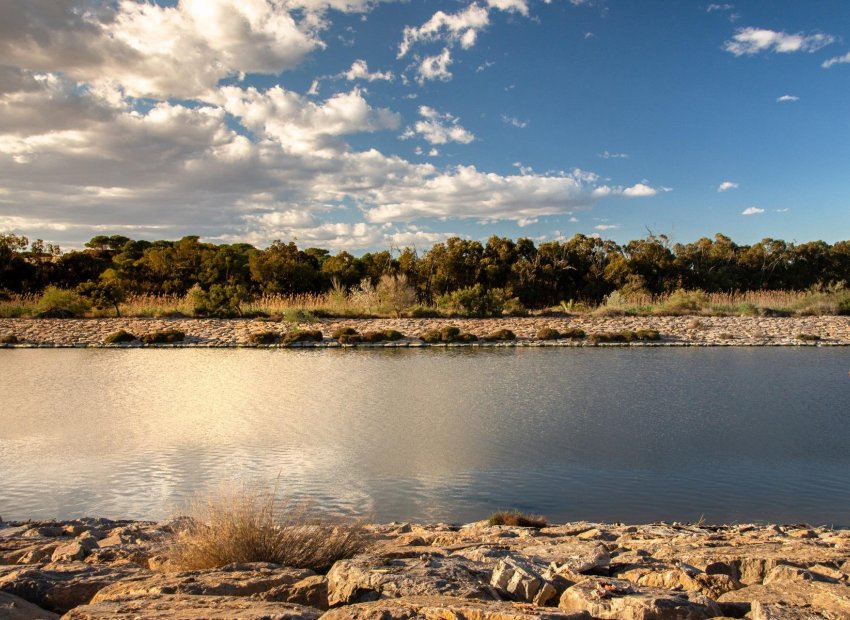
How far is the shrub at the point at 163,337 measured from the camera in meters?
21.0

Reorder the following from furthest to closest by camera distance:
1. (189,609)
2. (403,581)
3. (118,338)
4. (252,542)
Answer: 1. (118,338)
2. (252,542)
3. (403,581)
4. (189,609)

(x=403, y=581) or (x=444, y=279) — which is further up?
(x=444, y=279)

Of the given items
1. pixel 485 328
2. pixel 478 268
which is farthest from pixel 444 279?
pixel 485 328

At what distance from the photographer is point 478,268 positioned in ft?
113

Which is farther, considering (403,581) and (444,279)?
(444,279)

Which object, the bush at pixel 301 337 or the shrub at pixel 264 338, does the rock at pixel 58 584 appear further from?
the shrub at pixel 264 338

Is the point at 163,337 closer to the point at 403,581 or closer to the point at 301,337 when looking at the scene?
the point at 301,337

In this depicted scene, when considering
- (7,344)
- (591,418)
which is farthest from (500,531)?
(7,344)

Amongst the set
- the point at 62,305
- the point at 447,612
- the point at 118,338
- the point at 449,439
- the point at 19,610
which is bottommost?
the point at 449,439

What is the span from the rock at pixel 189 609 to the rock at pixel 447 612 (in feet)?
0.58

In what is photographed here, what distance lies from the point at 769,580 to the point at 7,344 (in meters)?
23.2

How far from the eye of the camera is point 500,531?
16.2 feet

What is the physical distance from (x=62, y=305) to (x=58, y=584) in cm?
2699

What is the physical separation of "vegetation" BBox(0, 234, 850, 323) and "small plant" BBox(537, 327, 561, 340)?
614 cm
